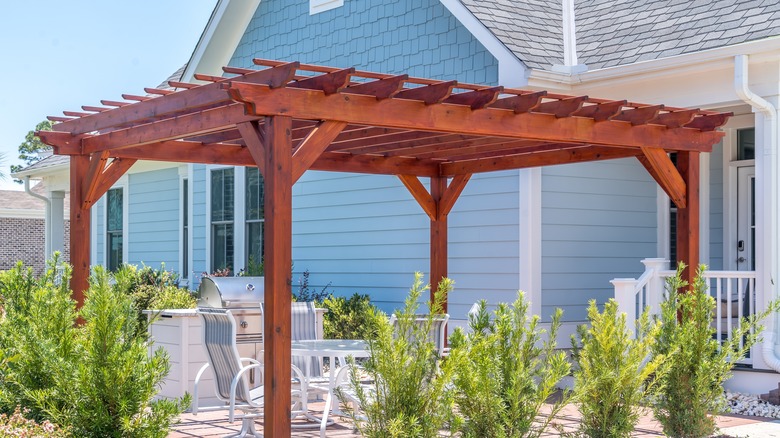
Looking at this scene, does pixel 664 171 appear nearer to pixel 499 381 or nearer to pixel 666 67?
pixel 666 67

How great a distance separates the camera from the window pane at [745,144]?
462 inches

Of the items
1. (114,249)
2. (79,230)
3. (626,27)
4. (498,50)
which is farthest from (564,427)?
(114,249)

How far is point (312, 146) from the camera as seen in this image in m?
6.68

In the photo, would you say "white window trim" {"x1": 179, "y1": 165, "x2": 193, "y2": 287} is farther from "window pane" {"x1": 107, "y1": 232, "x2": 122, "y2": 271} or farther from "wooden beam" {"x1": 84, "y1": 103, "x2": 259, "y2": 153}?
"wooden beam" {"x1": 84, "y1": 103, "x2": 259, "y2": 153}

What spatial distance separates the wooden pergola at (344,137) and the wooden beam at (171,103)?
1 cm

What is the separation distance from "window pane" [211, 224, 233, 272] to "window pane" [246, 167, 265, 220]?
2.16 ft

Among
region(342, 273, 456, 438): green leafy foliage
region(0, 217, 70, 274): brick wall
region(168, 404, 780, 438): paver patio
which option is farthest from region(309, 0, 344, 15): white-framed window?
region(0, 217, 70, 274): brick wall

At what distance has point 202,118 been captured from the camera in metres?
7.31

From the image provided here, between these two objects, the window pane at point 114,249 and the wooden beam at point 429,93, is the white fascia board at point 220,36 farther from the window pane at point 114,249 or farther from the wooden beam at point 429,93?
the wooden beam at point 429,93

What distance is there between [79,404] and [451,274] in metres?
6.66

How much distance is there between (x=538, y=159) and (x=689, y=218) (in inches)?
67.3

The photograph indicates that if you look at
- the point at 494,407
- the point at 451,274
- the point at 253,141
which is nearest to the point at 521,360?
the point at 494,407

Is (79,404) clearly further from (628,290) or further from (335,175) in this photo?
(335,175)

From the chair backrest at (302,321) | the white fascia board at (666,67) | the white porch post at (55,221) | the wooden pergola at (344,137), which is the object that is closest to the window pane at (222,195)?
the wooden pergola at (344,137)
